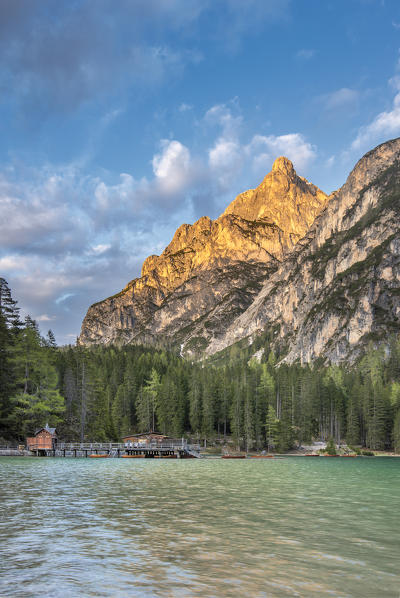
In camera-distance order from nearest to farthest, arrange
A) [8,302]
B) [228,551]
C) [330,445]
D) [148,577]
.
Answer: [148,577]
[228,551]
[8,302]
[330,445]

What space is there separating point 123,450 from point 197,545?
8476 cm

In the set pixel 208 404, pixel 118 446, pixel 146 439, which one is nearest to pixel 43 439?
pixel 118 446

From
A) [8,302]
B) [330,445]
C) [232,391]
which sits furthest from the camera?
[232,391]

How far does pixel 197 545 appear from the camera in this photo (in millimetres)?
16922

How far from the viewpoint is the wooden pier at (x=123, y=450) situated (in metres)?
90.0

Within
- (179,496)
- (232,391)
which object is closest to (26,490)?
(179,496)

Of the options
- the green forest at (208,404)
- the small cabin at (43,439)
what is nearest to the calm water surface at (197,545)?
the small cabin at (43,439)

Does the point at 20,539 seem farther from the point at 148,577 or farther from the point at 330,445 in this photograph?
the point at 330,445

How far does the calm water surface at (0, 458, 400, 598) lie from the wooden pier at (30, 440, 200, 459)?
61252mm

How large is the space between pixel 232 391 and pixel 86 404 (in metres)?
47.6

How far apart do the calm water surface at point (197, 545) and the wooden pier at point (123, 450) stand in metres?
61.3

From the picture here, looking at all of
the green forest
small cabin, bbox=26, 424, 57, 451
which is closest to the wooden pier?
small cabin, bbox=26, 424, 57, 451

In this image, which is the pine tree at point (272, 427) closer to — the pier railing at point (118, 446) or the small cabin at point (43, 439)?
the pier railing at point (118, 446)

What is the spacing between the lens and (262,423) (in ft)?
417
